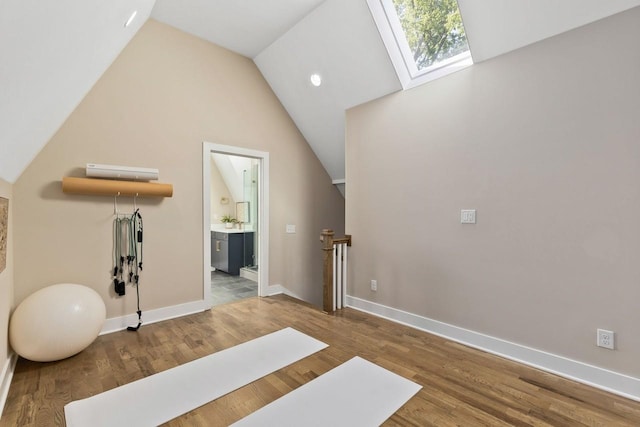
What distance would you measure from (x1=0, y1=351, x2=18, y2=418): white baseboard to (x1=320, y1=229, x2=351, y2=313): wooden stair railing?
2.75 m

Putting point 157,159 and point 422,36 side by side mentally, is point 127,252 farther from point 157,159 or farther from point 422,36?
point 422,36

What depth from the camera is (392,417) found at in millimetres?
1849

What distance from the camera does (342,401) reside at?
1995mm

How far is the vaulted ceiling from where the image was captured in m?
1.36

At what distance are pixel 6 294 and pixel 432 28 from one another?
14.1ft

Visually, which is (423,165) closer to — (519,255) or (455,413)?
(519,255)

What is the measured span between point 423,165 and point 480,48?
3.73 feet

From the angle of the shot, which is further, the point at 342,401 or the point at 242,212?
the point at 242,212

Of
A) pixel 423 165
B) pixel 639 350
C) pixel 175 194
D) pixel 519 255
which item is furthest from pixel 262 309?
pixel 639 350

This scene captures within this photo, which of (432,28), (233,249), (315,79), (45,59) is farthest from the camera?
(233,249)

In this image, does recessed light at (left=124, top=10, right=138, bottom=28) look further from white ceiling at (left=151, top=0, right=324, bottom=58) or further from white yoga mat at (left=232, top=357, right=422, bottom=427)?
white yoga mat at (left=232, top=357, right=422, bottom=427)

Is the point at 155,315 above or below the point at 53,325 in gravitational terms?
below

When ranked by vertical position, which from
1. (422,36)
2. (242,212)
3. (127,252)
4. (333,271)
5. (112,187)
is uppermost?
(422,36)

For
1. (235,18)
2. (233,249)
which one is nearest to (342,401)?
(235,18)
